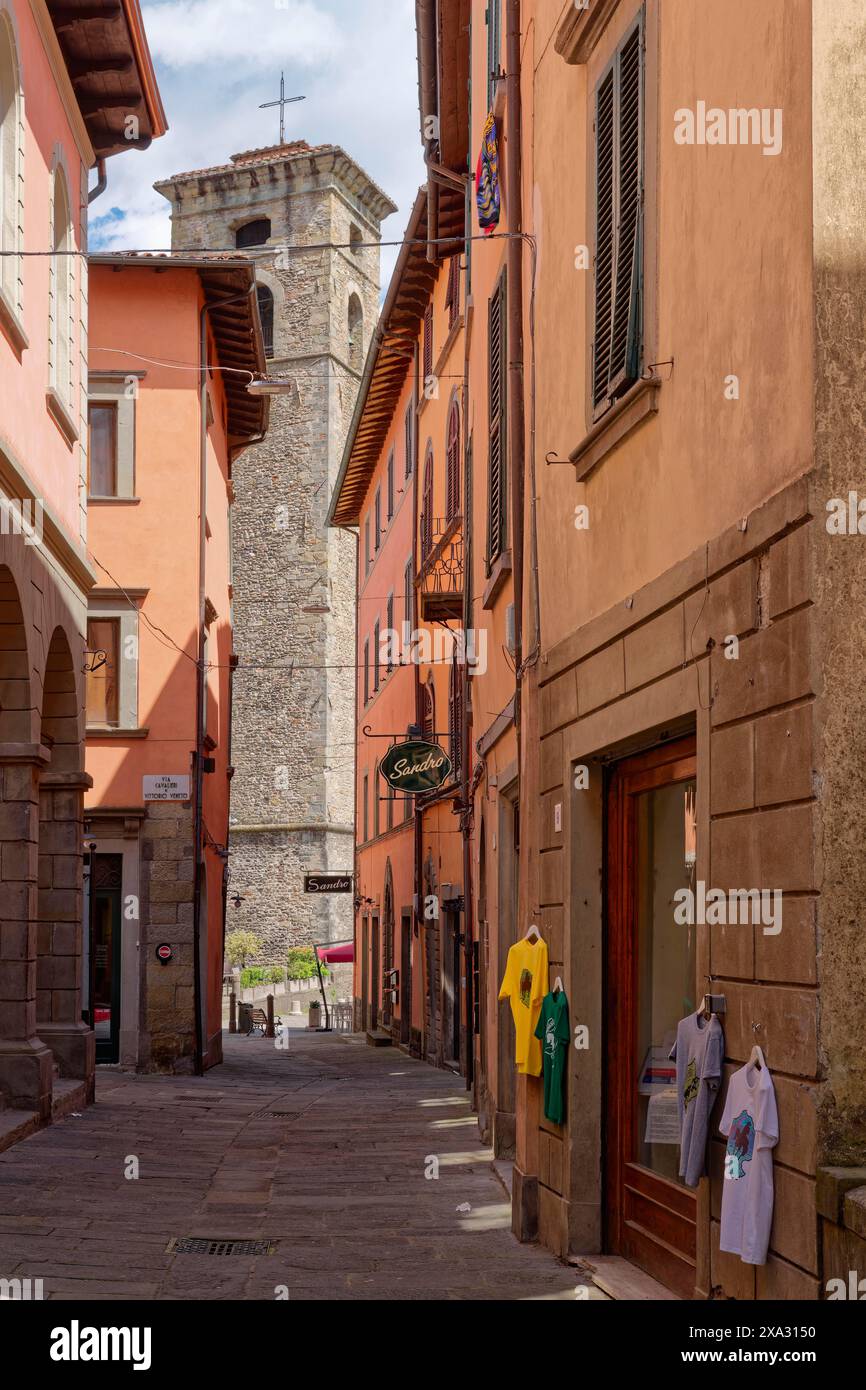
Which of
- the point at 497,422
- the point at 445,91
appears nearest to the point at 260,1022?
the point at 445,91

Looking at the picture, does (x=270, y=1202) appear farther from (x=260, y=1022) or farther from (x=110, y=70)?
(x=260, y=1022)

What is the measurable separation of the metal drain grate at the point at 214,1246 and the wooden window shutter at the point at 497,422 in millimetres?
5231

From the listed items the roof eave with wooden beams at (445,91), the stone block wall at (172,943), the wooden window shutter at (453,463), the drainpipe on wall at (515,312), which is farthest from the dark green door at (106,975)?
the drainpipe on wall at (515,312)

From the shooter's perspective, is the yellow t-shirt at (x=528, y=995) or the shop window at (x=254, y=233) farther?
the shop window at (x=254, y=233)

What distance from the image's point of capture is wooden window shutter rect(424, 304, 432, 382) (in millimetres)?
26000

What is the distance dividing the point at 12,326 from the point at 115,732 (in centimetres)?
1067

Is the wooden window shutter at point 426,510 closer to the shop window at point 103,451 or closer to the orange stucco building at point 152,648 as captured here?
the orange stucco building at point 152,648

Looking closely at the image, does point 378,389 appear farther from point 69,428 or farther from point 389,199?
point 389,199

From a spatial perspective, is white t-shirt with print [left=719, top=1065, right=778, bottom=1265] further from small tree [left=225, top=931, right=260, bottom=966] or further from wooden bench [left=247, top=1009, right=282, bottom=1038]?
small tree [left=225, top=931, right=260, bottom=966]

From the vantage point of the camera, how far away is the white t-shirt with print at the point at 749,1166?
5254mm

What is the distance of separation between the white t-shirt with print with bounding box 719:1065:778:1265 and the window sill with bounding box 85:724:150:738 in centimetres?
1799

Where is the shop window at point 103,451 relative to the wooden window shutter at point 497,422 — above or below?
above

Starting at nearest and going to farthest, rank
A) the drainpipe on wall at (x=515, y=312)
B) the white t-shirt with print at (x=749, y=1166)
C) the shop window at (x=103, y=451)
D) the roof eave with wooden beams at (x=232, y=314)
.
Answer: the white t-shirt with print at (x=749, y=1166) < the drainpipe on wall at (x=515, y=312) < the roof eave with wooden beams at (x=232, y=314) < the shop window at (x=103, y=451)
